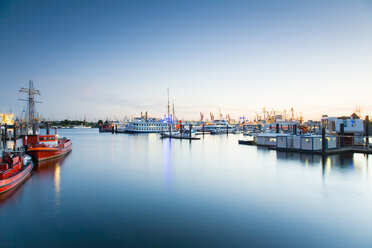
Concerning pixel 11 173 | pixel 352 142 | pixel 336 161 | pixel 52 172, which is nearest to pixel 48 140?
pixel 52 172

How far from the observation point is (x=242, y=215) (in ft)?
41.6

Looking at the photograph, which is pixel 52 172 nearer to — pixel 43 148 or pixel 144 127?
pixel 43 148

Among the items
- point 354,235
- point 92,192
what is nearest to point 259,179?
point 354,235

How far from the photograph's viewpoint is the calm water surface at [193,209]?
32.8 ft

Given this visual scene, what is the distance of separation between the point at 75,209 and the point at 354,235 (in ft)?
48.3

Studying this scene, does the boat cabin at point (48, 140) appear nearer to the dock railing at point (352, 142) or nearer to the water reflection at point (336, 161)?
the water reflection at point (336, 161)

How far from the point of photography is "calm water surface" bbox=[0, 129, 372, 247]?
9.99m

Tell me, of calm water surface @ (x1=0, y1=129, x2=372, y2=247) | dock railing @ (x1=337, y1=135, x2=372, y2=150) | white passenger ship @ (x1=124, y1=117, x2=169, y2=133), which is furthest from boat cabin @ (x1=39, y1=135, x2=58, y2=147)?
white passenger ship @ (x1=124, y1=117, x2=169, y2=133)

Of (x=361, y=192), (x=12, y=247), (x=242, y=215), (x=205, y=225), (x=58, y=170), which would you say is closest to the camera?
(x=12, y=247)

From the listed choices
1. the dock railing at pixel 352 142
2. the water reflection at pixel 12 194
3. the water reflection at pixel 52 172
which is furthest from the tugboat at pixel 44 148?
the dock railing at pixel 352 142

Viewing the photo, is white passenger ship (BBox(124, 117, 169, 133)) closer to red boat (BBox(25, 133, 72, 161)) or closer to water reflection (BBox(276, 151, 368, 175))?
red boat (BBox(25, 133, 72, 161))

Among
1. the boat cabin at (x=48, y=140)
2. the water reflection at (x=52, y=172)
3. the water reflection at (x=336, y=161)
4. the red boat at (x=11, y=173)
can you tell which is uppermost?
the boat cabin at (x=48, y=140)

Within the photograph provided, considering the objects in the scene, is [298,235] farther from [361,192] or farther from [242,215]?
[361,192]

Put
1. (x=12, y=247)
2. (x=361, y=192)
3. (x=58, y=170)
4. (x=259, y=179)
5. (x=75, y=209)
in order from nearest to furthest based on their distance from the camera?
(x=12, y=247)
(x=75, y=209)
(x=361, y=192)
(x=259, y=179)
(x=58, y=170)
